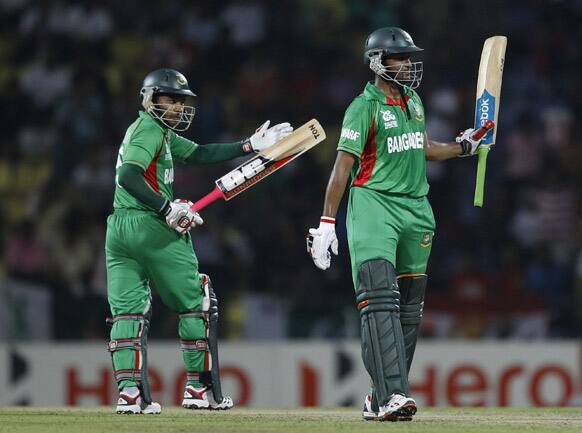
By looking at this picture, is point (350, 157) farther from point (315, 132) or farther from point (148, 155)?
point (148, 155)

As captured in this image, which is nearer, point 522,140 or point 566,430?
point 566,430

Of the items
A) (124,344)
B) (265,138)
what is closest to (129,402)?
(124,344)

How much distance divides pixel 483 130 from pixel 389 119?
71 cm

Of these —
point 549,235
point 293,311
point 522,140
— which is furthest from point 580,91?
point 293,311

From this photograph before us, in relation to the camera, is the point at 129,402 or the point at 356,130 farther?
the point at 129,402

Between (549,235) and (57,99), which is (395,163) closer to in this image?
(549,235)

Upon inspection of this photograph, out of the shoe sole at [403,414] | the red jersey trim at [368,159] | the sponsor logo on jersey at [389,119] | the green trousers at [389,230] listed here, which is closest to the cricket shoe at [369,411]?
the shoe sole at [403,414]

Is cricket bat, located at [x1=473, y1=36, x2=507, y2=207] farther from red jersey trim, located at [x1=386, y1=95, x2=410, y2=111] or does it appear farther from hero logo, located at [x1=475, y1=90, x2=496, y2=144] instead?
red jersey trim, located at [x1=386, y1=95, x2=410, y2=111]

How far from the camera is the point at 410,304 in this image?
6.07 m

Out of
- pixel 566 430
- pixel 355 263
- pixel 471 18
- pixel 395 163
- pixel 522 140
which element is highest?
pixel 471 18

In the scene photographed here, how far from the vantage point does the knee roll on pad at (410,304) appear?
6055 millimetres

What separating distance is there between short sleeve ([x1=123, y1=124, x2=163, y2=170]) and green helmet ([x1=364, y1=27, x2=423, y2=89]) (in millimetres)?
1121

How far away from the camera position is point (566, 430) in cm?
533

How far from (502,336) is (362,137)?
5.17 metres
